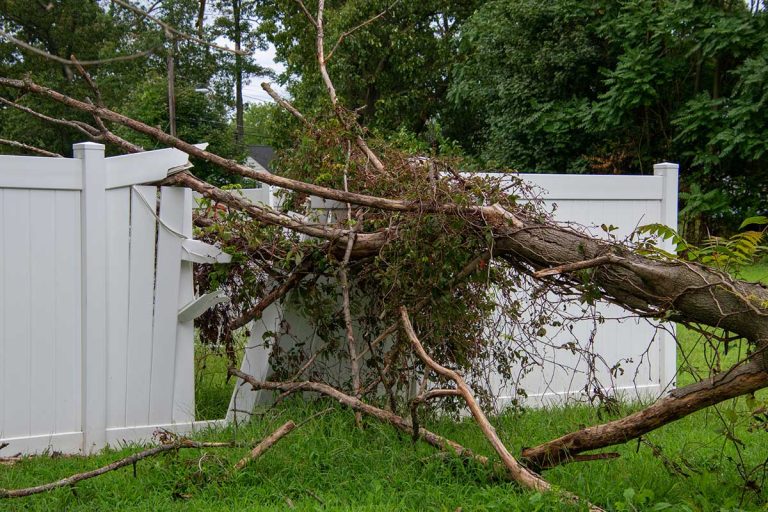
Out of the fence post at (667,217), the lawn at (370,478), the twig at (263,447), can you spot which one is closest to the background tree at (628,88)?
the fence post at (667,217)

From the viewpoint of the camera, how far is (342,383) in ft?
18.7

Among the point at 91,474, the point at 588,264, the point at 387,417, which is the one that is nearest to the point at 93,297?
the point at 91,474

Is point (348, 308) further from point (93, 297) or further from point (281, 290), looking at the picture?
point (93, 297)

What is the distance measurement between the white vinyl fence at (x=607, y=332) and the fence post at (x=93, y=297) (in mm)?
2707

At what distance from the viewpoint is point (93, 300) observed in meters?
4.89

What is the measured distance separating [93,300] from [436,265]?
206 cm

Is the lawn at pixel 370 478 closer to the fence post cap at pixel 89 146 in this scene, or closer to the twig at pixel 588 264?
the twig at pixel 588 264

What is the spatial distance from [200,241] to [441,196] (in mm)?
1612

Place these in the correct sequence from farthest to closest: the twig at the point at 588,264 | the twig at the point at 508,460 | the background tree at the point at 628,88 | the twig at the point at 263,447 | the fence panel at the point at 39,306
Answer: the background tree at the point at 628,88 → the fence panel at the point at 39,306 → the twig at the point at 588,264 → the twig at the point at 263,447 → the twig at the point at 508,460

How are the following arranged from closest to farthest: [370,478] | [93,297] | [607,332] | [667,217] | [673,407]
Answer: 1. [673,407]
2. [370,478]
3. [93,297]
4. [607,332]
5. [667,217]

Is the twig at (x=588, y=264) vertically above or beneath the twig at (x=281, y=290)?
above

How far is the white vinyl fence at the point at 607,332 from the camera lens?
6141 millimetres

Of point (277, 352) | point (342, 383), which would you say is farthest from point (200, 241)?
point (342, 383)

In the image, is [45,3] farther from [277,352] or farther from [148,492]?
[277,352]
